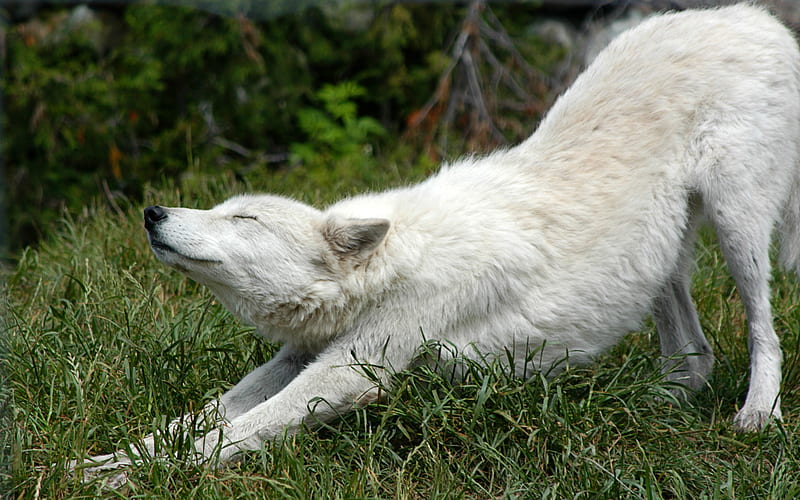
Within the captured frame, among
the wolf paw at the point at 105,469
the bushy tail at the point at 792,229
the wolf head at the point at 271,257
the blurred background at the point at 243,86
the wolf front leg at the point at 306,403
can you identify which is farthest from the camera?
the blurred background at the point at 243,86

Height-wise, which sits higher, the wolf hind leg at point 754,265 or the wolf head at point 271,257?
the wolf head at point 271,257

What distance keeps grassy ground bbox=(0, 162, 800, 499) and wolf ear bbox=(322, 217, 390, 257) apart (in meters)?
0.60

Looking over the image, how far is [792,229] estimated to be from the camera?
182 inches

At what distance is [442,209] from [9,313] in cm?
234

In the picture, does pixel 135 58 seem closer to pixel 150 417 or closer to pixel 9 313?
pixel 9 313

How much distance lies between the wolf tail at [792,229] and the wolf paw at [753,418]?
3.01 feet

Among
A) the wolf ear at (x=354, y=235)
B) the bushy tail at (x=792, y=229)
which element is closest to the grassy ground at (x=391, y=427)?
the bushy tail at (x=792, y=229)

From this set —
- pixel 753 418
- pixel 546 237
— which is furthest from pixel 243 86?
pixel 753 418

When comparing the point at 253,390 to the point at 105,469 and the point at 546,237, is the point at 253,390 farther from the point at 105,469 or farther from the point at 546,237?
the point at 546,237

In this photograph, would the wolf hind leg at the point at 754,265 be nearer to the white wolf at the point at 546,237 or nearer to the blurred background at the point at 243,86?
the white wolf at the point at 546,237

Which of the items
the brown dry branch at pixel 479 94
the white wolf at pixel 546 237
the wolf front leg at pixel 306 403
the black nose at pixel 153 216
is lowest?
the brown dry branch at pixel 479 94

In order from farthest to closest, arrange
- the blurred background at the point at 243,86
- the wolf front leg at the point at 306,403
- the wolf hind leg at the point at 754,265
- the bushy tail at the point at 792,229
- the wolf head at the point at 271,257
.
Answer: the blurred background at the point at 243,86
the bushy tail at the point at 792,229
the wolf hind leg at the point at 754,265
the wolf head at the point at 271,257
the wolf front leg at the point at 306,403

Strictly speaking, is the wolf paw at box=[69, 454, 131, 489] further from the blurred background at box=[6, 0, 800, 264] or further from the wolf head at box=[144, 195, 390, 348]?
the blurred background at box=[6, 0, 800, 264]

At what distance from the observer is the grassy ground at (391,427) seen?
11.1ft
